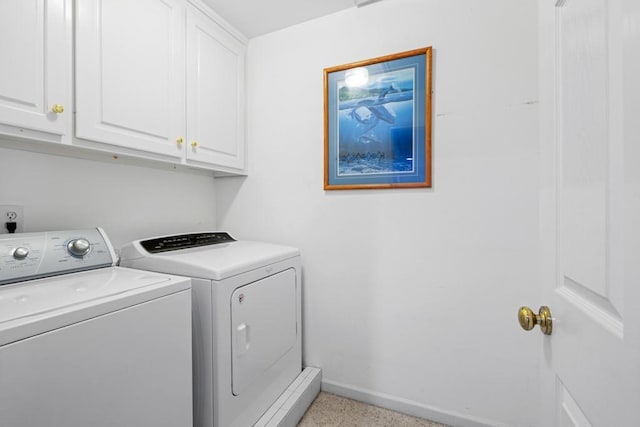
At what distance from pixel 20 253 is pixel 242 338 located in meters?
0.86

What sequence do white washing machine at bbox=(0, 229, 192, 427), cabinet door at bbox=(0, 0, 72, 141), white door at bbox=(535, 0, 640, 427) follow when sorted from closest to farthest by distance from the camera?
white door at bbox=(535, 0, 640, 427), white washing machine at bbox=(0, 229, 192, 427), cabinet door at bbox=(0, 0, 72, 141)

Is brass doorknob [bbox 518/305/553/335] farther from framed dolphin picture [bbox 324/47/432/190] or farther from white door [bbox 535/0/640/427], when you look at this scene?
framed dolphin picture [bbox 324/47/432/190]

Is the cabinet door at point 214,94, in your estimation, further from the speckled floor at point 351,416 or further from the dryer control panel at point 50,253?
the speckled floor at point 351,416

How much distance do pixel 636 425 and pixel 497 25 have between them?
5.46ft

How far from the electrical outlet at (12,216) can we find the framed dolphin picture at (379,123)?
1475 mm

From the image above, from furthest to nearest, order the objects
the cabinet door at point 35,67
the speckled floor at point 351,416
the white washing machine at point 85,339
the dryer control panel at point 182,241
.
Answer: the speckled floor at point 351,416
the dryer control panel at point 182,241
the cabinet door at point 35,67
the white washing machine at point 85,339

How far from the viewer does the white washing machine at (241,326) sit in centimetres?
113

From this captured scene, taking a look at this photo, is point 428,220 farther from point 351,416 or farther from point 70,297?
point 70,297

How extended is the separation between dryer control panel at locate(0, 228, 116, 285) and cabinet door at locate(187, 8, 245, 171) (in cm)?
64

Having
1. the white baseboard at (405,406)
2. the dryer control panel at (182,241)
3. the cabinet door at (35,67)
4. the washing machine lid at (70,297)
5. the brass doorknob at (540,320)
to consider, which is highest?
the cabinet door at (35,67)

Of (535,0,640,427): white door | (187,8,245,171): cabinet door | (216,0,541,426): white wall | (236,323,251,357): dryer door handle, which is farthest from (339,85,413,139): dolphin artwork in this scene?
(236,323,251,357): dryer door handle

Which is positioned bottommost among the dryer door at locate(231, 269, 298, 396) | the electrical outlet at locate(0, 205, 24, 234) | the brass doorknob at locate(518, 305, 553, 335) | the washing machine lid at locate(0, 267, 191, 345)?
the dryer door at locate(231, 269, 298, 396)

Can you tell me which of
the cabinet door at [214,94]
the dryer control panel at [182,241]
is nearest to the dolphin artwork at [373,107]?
the cabinet door at [214,94]

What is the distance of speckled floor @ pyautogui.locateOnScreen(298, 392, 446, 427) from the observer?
60.5 inches
